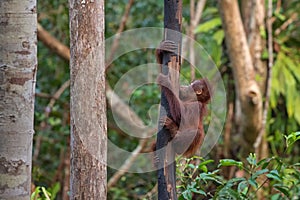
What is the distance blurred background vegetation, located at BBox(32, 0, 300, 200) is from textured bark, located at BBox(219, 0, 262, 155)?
0.51 metres

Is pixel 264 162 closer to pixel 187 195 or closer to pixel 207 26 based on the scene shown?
pixel 187 195

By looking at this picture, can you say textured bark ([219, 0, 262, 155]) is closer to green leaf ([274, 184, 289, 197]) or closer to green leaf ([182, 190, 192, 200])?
green leaf ([274, 184, 289, 197])

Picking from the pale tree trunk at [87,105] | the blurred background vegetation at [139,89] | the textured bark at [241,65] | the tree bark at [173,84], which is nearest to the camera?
the pale tree trunk at [87,105]

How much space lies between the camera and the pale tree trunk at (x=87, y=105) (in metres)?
2.15

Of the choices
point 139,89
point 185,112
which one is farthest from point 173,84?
point 139,89

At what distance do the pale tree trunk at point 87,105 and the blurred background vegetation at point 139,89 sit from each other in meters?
2.93

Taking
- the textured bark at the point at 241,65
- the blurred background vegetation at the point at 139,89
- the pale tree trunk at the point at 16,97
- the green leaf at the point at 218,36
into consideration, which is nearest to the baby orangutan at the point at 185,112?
the pale tree trunk at the point at 16,97

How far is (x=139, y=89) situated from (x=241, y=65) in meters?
1.67

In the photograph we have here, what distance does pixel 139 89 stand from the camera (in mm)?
6008

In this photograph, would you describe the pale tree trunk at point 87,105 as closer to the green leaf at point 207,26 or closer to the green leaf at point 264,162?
the green leaf at point 264,162

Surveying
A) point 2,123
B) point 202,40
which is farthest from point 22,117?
point 202,40

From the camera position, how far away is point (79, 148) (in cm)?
216

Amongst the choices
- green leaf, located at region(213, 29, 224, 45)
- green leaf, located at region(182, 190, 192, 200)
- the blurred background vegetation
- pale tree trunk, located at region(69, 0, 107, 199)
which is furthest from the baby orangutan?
green leaf, located at region(213, 29, 224, 45)

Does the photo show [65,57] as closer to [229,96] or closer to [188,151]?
[229,96]
